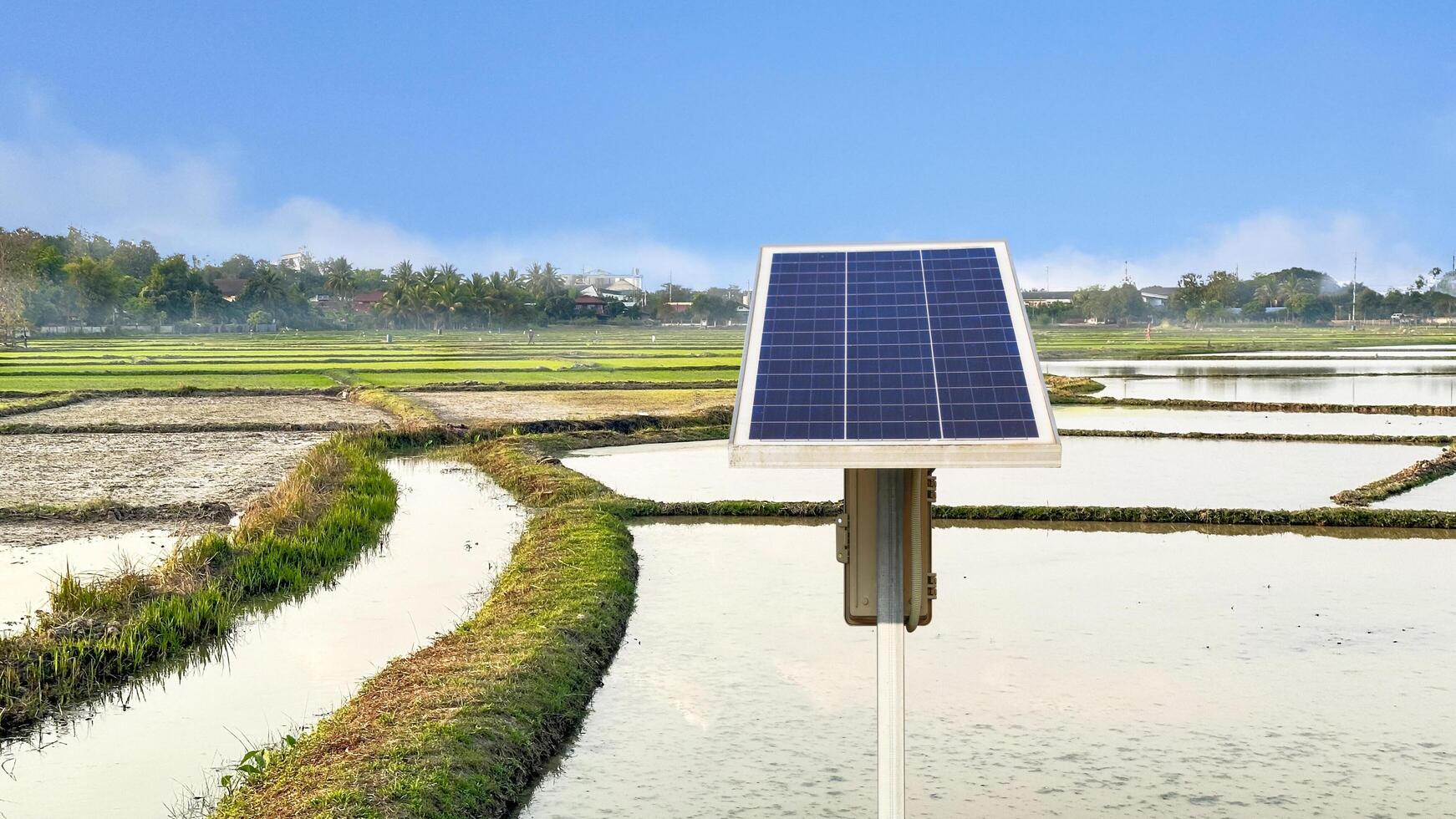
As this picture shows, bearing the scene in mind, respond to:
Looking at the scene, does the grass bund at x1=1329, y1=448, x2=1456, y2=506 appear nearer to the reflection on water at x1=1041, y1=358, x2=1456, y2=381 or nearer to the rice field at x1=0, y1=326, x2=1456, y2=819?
the rice field at x1=0, y1=326, x2=1456, y2=819

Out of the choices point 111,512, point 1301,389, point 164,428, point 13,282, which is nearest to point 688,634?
point 111,512

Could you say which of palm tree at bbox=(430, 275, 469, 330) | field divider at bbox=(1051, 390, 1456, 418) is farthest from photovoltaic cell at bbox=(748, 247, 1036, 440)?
palm tree at bbox=(430, 275, 469, 330)

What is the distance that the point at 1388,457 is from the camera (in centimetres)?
2133

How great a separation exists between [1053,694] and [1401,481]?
1125 cm

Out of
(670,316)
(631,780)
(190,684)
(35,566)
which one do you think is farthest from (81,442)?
(670,316)

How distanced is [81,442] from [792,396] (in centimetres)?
2162

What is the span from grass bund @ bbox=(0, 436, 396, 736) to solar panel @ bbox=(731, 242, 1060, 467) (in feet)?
17.7

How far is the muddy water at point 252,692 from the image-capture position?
7184mm

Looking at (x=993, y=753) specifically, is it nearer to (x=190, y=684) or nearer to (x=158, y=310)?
(x=190, y=684)

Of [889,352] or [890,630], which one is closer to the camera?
[890,630]

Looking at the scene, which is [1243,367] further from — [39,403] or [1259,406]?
[39,403]

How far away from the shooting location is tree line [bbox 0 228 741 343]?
9869cm

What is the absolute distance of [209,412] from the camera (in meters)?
29.7

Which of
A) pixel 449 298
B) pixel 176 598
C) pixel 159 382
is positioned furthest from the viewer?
pixel 449 298
